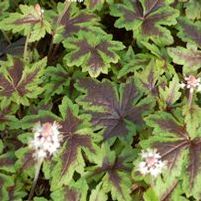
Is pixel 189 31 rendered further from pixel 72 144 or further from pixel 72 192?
pixel 72 192

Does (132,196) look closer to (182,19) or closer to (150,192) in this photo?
(150,192)

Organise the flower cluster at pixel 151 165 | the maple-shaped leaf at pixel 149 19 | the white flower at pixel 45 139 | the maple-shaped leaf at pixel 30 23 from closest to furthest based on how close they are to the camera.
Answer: the white flower at pixel 45 139 < the flower cluster at pixel 151 165 < the maple-shaped leaf at pixel 30 23 < the maple-shaped leaf at pixel 149 19

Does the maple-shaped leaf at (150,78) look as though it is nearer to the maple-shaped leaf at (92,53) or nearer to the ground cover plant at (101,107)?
the ground cover plant at (101,107)

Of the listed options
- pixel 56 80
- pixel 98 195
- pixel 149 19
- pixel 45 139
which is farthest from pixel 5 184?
pixel 149 19

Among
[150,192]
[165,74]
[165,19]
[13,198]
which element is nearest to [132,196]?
[150,192]

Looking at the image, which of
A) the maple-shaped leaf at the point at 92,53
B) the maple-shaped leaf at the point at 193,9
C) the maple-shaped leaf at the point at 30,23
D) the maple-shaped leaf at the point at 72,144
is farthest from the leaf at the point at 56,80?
the maple-shaped leaf at the point at 193,9

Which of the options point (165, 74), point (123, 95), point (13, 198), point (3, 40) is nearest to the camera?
point (13, 198)
